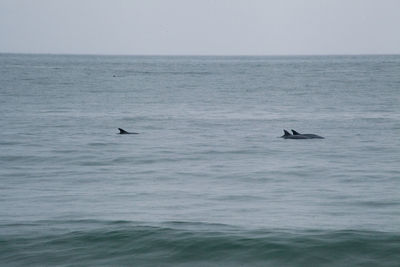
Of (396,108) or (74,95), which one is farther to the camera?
(74,95)

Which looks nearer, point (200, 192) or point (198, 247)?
point (198, 247)

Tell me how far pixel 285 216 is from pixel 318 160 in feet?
29.4

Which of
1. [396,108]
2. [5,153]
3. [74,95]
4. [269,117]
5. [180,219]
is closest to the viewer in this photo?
[180,219]

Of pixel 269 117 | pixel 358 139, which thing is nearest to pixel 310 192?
pixel 358 139

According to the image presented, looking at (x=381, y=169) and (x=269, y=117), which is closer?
(x=381, y=169)

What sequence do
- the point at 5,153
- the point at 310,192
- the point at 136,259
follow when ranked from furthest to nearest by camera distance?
the point at 5,153
the point at 310,192
the point at 136,259

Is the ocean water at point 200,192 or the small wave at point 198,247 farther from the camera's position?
the ocean water at point 200,192

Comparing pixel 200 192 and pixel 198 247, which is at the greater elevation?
pixel 198 247

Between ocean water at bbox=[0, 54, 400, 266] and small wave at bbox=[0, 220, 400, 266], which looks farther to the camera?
ocean water at bbox=[0, 54, 400, 266]

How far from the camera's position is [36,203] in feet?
49.5

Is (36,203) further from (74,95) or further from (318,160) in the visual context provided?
(74,95)

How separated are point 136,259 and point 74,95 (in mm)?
49513

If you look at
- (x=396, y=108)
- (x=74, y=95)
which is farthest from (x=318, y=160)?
A: (x=74, y=95)

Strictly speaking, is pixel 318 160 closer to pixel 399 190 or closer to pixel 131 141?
pixel 399 190
